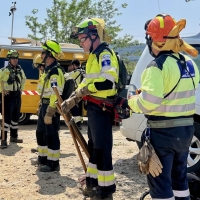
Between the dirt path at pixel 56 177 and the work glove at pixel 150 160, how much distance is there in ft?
5.35

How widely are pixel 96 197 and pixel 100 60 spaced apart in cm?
163

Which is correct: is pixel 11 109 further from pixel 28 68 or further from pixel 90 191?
pixel 90 191

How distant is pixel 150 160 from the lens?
312 cm

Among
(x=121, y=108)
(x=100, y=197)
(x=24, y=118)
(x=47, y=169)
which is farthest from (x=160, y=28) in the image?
(x=24, y=118)

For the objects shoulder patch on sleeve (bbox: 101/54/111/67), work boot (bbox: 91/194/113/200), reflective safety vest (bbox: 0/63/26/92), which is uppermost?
shoulder patch on sleeve (bbox: 101/54/111/67)

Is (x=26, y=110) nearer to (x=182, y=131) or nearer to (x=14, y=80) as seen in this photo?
(x=14, y=80)

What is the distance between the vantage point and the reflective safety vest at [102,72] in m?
4.11

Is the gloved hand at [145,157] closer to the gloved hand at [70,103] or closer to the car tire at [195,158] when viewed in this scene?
the gloved hand at [70,103]

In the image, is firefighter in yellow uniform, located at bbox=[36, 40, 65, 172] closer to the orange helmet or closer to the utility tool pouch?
the utility tool pouch

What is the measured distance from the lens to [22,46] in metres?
10.9

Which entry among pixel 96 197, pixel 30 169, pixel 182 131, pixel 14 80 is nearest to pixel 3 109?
pixel 14 80

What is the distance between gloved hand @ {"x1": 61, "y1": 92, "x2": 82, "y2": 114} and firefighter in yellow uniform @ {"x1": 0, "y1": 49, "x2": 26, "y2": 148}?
12.5 ft

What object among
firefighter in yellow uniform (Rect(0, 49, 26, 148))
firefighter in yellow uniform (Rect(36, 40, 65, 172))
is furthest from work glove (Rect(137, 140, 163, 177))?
firefighter in yellow uniform (Rect(0, 49, 26, 148))

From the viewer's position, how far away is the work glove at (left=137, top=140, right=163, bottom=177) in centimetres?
311
